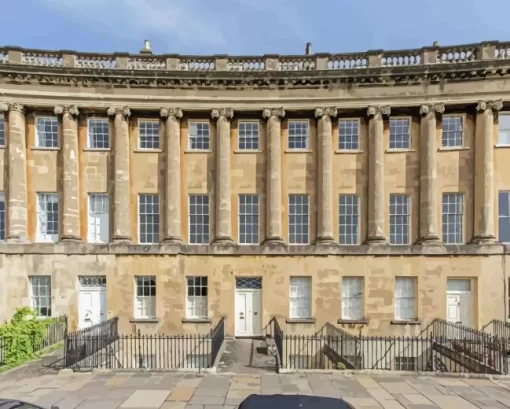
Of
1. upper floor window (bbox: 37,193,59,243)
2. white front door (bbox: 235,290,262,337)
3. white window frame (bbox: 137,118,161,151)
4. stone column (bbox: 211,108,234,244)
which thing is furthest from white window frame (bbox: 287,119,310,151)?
upper floor window (bbox: 37,193,59,243)

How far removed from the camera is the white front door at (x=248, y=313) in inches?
772

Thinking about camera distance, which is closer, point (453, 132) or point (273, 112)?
point (273, 112)

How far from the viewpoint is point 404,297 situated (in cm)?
1961

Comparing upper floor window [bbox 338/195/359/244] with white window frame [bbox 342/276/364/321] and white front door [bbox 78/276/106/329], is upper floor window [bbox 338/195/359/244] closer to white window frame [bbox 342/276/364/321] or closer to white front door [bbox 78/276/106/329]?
white window frame [bbox 342/276/364/321]

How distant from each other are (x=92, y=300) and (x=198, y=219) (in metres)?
→ 7.32

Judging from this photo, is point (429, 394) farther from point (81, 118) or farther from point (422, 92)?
point (81, 118)

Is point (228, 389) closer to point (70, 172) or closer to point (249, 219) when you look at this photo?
point (249, 219)

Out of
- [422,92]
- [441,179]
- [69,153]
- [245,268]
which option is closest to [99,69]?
[69,153]

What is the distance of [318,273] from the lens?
19578mm

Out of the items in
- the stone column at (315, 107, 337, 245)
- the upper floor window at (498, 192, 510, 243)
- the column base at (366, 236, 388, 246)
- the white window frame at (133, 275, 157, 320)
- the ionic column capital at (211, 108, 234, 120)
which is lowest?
the white window frame at (133, 275, 157, 320)

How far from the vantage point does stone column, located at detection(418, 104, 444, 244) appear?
20.0 m

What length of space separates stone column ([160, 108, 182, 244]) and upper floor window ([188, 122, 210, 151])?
853 mm

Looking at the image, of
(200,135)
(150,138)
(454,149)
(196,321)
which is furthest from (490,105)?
(196,321)

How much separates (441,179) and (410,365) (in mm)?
10356
